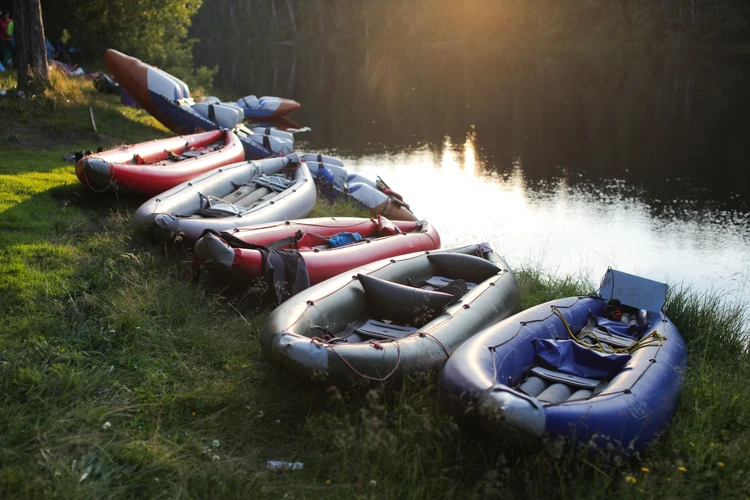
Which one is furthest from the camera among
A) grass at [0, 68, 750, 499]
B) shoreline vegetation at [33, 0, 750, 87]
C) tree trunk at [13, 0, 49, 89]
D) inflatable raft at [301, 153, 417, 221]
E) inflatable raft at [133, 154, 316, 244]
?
shoreline vegetation at [33, 0, 750, 87]

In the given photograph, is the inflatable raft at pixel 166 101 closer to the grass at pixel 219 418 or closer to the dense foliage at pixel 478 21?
the grass at pixel 219 418

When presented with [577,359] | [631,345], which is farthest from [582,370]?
[631,345]

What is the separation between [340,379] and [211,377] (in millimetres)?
793

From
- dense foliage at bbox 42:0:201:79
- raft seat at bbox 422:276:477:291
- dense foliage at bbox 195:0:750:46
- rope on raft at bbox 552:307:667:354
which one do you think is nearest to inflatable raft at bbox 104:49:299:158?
dense foliage at bbox 42:0:201:79

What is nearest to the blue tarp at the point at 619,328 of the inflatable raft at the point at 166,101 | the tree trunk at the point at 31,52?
the inflatable raft at the point at 166,101

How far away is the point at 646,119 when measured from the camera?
49.4ft

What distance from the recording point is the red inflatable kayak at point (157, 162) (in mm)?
6348

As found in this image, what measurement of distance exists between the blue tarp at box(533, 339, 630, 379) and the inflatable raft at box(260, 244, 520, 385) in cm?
48

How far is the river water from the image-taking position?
8430 millimetres

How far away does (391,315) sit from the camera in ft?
14.8

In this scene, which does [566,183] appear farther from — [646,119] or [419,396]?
[419,396]

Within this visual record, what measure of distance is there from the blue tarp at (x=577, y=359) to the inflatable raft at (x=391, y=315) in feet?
1.58

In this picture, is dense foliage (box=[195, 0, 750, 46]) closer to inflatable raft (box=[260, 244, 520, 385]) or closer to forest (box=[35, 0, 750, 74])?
forest (box=[35, 0, 750, 74])

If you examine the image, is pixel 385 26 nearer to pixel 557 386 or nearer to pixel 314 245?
pixel 314 245
